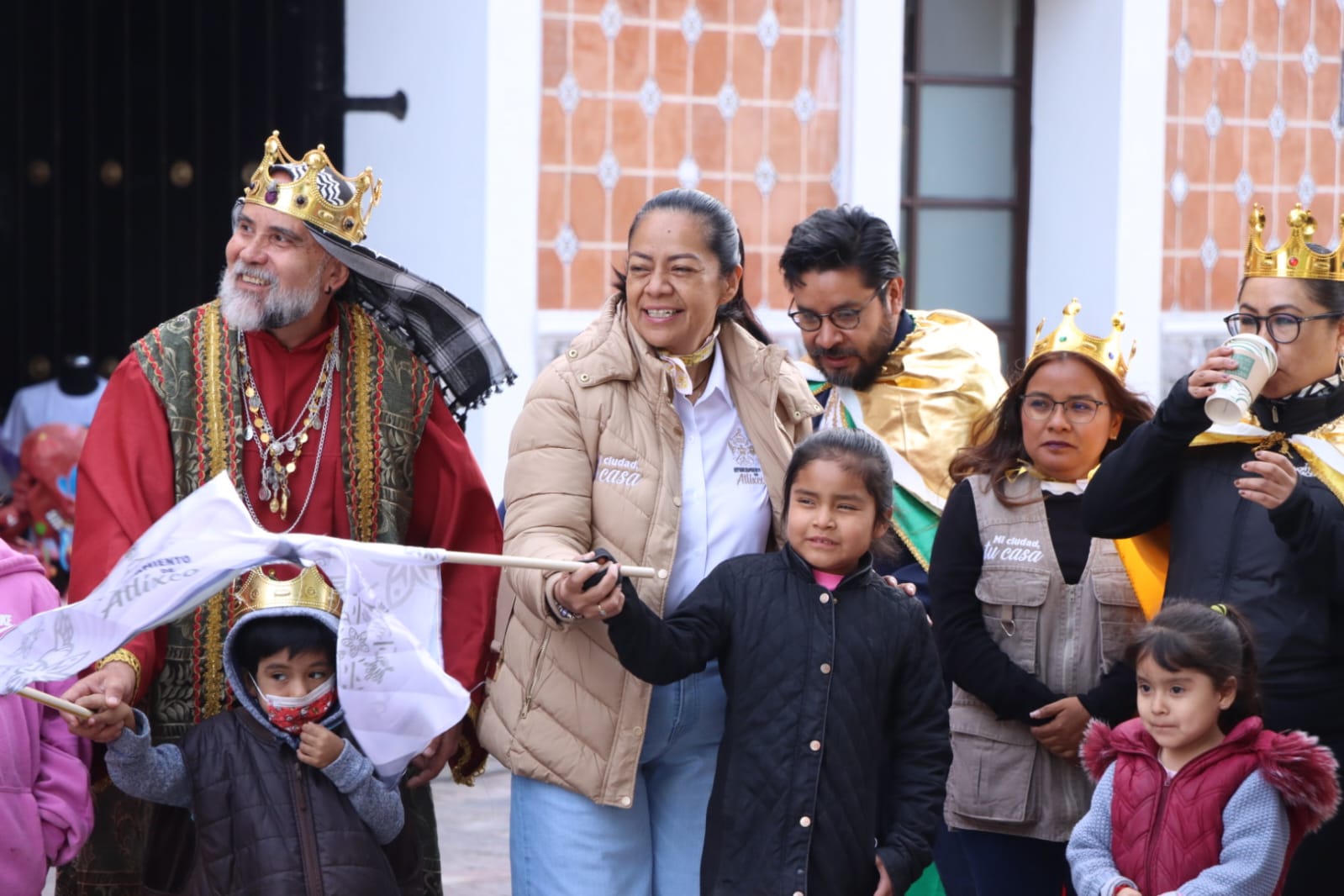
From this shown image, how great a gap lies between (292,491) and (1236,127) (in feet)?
18.1

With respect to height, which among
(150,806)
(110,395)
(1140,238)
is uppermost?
(1140,238)

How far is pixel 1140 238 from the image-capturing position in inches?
309

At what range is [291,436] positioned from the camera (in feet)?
12.4

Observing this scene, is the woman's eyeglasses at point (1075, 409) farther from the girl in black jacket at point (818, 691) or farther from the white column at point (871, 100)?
the white column at point (871, 100)

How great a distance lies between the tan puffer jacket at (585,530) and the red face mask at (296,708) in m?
0.31

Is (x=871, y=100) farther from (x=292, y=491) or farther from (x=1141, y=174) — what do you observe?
(x=292, y=491)

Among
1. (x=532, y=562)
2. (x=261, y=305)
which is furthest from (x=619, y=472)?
(x=261, y=305)

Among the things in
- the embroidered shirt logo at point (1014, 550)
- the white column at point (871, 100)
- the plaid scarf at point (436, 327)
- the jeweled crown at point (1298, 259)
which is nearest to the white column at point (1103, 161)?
the white column at point (871, 100)

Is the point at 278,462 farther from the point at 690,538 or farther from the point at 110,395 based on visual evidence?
the point at 690,538

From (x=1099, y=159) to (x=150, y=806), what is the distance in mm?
5321

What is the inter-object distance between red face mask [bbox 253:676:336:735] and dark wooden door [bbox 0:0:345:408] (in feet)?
13.4

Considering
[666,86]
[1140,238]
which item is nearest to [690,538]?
[666,86]

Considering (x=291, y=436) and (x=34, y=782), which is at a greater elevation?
(x=291, y=436)

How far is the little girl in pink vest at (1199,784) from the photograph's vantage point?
10.7ft
